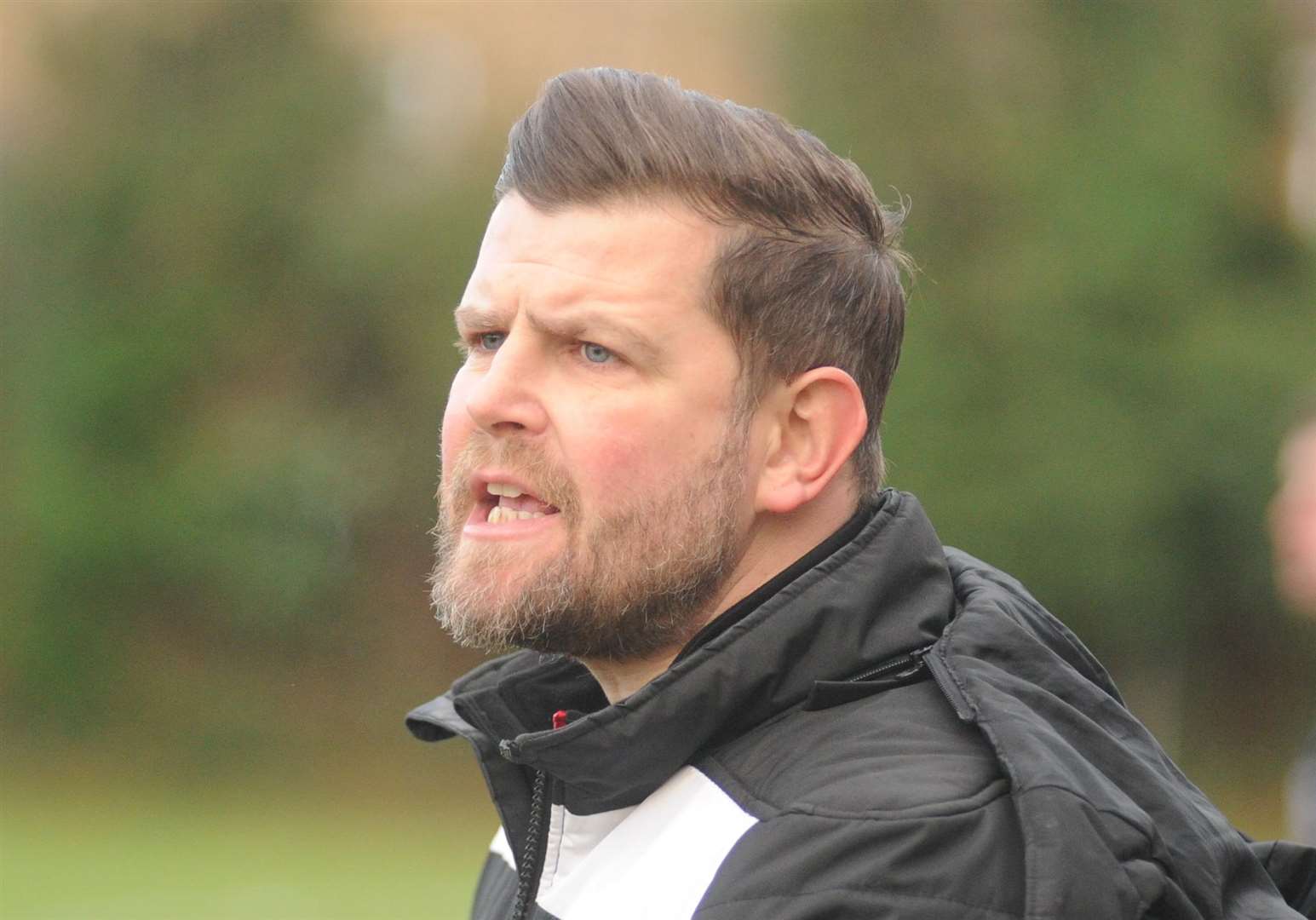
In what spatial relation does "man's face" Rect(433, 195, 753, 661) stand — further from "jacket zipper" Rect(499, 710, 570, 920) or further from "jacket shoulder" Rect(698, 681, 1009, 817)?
"jacket shoulder" Rect(698, 681, 1009, 817)

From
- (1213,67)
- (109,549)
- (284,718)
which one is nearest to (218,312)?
(109,549)

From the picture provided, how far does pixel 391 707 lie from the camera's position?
1717cm

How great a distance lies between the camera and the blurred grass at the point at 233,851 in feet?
38.0

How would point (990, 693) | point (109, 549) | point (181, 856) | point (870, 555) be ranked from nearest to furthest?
point (990, 693), point (870, 555), point (181, 856), point (109, 549)

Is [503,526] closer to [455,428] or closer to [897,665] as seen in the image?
[455,428]

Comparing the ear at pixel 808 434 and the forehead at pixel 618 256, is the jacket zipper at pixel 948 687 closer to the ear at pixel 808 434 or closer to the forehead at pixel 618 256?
the ear at pixel 808 434

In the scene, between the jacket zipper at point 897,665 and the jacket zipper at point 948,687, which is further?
the jacket zipper at point 897,665

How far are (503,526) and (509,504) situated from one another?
4 cm

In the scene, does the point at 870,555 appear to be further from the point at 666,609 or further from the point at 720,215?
the point at 720,215

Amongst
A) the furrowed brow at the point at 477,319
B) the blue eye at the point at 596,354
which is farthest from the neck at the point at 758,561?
the furrowed brow at the point at 477,319

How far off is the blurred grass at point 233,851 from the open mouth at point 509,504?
28.8 feet

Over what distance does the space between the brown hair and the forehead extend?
22 mm

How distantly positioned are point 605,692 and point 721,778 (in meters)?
0.51

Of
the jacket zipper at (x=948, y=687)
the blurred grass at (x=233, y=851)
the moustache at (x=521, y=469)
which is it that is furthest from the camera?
the blurred grass at (x=233, y=851)
